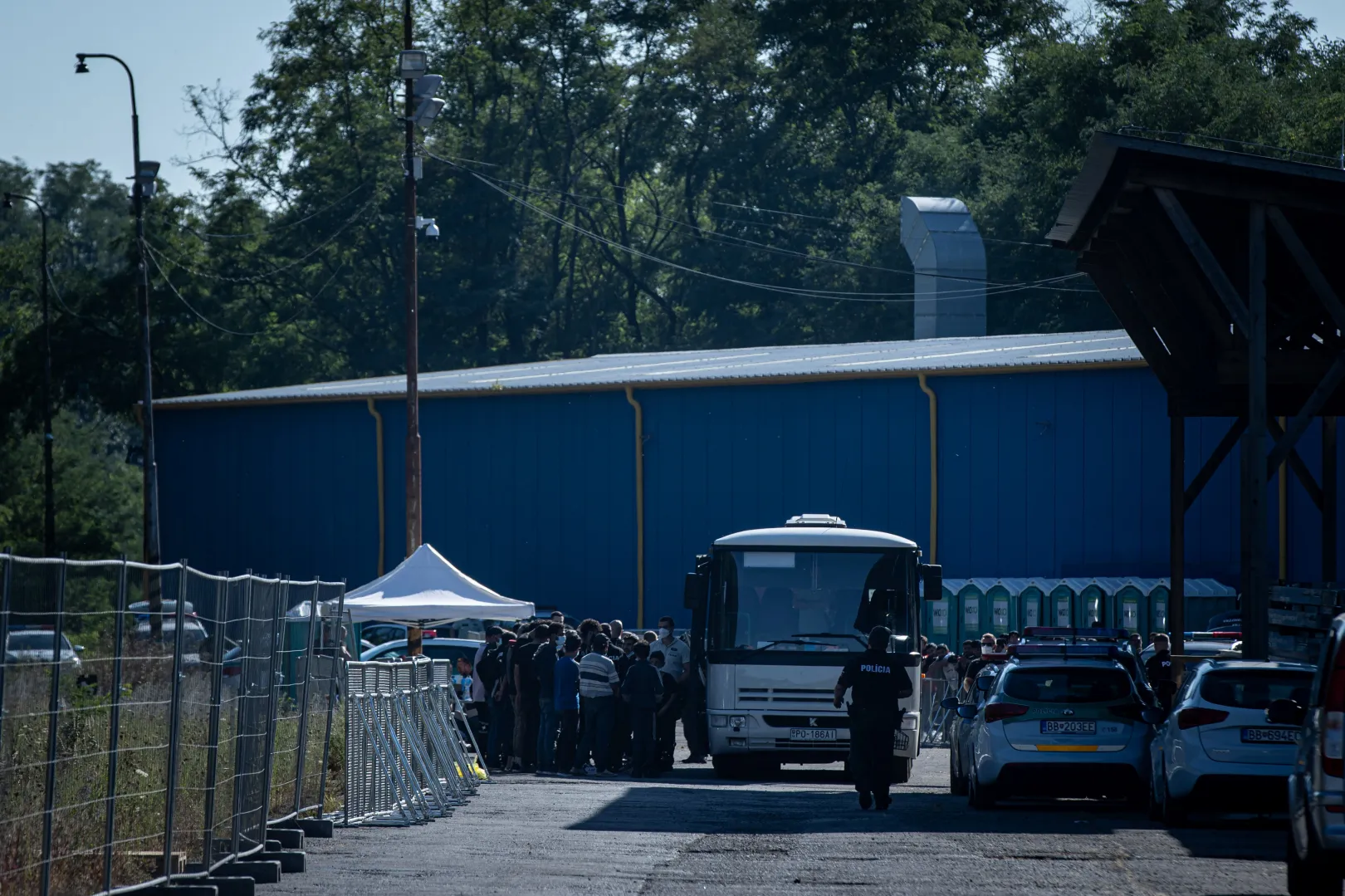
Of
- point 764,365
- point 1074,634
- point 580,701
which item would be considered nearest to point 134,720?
point 580,701

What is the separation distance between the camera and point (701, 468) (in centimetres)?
3991

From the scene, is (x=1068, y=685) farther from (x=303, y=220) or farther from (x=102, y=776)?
(x=303, y=220)

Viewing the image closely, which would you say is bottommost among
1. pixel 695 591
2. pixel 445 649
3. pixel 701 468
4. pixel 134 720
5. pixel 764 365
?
pixel 445 649

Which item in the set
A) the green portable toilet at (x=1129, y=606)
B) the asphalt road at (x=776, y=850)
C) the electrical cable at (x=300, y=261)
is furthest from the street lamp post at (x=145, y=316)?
the electrical cable at (x=300, y=261)

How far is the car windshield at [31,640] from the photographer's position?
886 cm

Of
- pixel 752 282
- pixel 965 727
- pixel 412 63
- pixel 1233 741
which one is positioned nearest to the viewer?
pixel 1233 741

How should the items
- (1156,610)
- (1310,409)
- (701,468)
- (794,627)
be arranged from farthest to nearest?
1. (701,468)
2. (1156,610)
3. (794,627)
4. (1310,409)

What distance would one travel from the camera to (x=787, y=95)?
220ft

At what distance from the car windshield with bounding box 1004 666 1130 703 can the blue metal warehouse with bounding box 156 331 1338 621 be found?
685 inches

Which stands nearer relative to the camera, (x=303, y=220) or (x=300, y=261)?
(x=303, y=220)

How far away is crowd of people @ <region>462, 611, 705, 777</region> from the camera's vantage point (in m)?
23.0

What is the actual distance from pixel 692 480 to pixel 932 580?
17594 mm

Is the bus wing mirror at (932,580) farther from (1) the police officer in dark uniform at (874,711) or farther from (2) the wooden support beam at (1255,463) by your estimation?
(1) the police officer in dark uniform at (874,711)

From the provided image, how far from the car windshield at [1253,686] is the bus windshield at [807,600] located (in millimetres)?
6961
